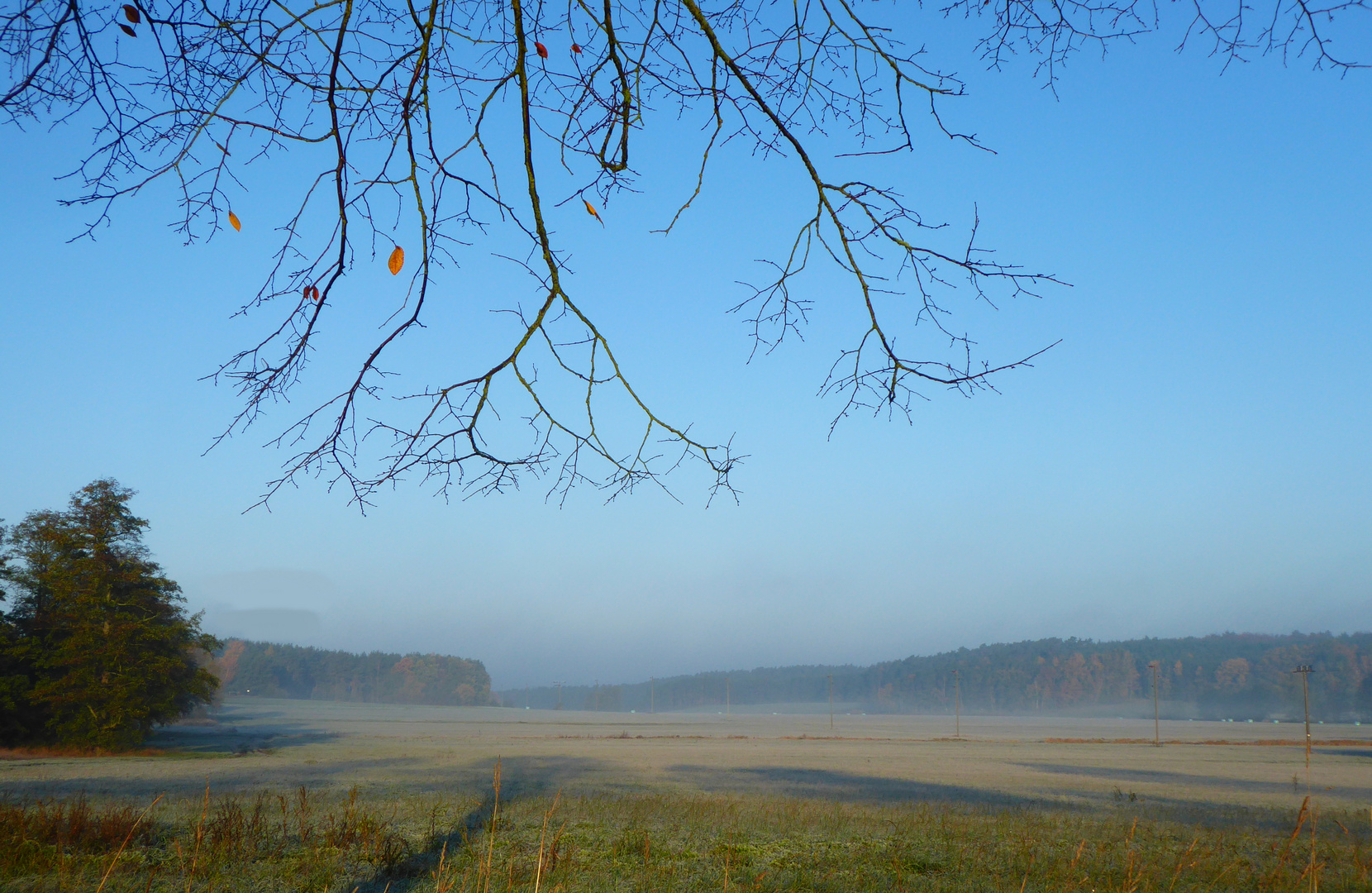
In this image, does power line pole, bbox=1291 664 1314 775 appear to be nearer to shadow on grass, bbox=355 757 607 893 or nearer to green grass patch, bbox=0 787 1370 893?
green grass patch, bbox=0 787 1370 893

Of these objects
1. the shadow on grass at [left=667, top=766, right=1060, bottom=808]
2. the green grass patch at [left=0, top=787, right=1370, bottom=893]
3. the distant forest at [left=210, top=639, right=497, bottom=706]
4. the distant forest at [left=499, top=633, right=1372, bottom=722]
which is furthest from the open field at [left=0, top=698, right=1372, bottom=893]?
the distant forest at [left=210, top=639, right=497, bottom=706]

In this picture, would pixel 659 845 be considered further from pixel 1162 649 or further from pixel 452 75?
pixel 1162 649

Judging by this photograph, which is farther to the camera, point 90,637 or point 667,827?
point 90,637

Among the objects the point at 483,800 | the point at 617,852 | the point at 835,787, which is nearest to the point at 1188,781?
the point at 835,787

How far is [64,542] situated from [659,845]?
37.1 m

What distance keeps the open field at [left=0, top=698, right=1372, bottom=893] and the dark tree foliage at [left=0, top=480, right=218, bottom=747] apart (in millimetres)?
2951

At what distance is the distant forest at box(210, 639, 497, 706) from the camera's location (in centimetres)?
17326

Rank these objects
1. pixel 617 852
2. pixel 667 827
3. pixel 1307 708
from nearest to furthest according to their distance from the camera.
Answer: pixel 617 852 → pixel 667 827 → pixel 1307 708

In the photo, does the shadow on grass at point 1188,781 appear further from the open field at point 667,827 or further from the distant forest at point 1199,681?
the distant forest at point 1199,681

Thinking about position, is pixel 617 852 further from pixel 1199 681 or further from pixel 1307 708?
pixel 1199 681

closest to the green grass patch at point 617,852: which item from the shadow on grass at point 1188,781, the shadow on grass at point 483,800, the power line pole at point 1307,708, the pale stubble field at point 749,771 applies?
the shadow on grass at point 483,800

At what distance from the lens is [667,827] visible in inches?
476

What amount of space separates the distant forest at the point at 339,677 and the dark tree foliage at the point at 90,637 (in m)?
150

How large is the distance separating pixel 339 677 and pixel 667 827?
653ft
